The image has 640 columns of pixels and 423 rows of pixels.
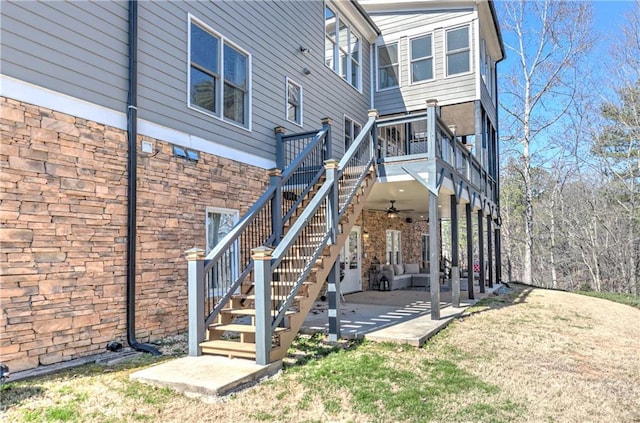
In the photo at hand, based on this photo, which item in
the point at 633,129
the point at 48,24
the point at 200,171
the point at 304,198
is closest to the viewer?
the point at 48,24

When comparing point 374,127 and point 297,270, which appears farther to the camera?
point 374,127

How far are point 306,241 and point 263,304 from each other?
2.02 m

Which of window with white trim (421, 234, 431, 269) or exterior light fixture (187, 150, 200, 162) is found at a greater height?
exterior light fixture (187, 150, 200, 162)

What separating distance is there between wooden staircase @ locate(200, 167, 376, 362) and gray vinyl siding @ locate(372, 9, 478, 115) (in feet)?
22.2

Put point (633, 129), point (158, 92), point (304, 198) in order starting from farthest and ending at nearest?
point (633, 129) < point (304, 198) < point (158, 92)

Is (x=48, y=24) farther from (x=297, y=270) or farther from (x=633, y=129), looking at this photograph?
(x=633, y=129)

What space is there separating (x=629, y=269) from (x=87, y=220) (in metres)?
20.8

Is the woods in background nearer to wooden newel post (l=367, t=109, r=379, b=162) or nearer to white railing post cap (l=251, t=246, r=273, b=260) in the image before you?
wooden newel post (l=367, t=109, r=379, b=162)

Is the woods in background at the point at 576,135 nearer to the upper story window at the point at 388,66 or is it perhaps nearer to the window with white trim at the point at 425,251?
the window with white trim at the point at 425,251

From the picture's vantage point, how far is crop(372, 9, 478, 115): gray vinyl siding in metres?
12.2

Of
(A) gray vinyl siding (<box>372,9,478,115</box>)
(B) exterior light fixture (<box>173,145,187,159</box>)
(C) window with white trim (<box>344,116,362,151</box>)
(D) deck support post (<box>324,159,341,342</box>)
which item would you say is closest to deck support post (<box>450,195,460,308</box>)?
(D) deck support post (<box>324,159,341,342</box>)

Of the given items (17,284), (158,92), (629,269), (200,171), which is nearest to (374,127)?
(200,171)

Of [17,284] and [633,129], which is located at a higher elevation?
[633,129]

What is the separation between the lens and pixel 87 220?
17.6 feet
